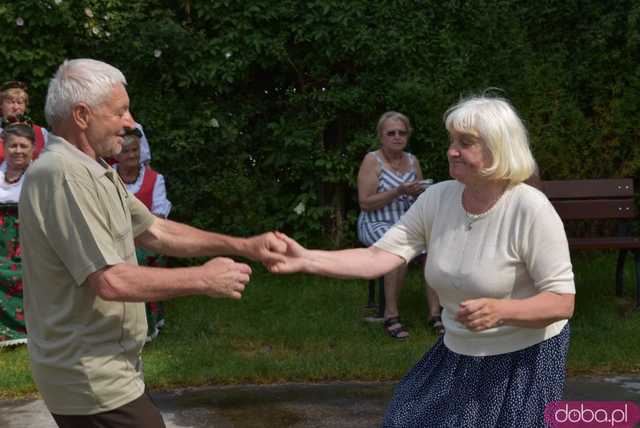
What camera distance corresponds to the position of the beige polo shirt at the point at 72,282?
9.57 feet

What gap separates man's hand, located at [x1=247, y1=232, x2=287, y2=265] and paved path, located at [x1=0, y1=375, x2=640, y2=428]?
1.78 m

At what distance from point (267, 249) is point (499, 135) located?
104 centimetres

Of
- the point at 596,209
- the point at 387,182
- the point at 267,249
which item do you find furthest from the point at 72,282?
the point at 596,209

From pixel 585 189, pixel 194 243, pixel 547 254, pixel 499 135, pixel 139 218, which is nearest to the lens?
pixel 547 254

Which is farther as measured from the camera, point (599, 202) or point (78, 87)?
point (599, 202)

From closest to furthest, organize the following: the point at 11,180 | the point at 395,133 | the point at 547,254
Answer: the point at 547,254 → the point at 11,180 → the point at 395,133

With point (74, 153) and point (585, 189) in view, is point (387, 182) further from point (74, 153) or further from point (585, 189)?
point (74, 153)

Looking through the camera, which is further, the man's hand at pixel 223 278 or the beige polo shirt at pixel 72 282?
the man's hand at pixel 223 278

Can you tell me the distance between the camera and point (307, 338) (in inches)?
277

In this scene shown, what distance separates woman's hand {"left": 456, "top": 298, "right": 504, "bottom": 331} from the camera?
3.00 meters

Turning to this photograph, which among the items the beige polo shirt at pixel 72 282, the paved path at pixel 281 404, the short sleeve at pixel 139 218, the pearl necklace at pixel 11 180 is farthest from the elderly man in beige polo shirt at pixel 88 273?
the pearl necklace at pixel 11 180

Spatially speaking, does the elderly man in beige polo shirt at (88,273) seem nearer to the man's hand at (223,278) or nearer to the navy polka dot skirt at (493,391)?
the man's hand at (223,278)

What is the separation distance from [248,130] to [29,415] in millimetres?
4750

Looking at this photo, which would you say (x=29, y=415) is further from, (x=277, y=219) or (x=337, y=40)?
(x=337, y=40)
